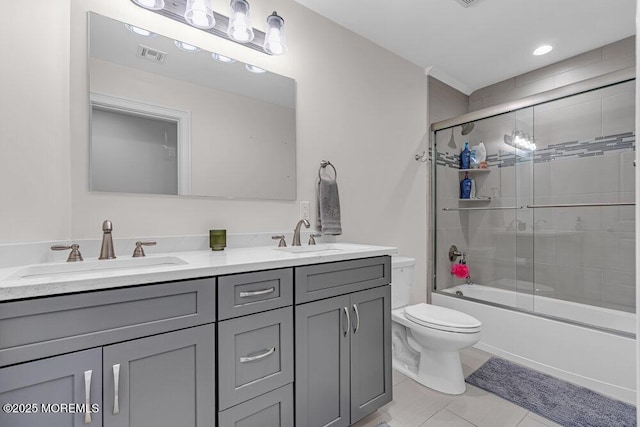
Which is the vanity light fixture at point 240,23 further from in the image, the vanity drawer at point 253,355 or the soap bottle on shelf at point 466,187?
the soap bottle on shelf at point 466,187

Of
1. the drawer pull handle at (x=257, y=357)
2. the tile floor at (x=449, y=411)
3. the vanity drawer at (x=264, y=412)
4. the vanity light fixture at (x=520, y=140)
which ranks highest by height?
the vanity light fixture at (x=520, y=140)

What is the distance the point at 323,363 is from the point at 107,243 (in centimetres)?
103

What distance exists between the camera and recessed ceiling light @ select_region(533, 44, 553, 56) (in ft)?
7.77

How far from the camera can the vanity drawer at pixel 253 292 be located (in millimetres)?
1029

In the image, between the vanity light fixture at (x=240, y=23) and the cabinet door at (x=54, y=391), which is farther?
the vanity light fixture at (x=240, y=23)

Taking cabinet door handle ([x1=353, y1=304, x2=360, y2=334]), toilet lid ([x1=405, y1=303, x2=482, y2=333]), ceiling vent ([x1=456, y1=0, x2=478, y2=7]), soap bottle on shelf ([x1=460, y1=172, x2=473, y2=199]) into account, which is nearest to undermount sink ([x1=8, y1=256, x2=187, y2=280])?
cabinet door handle ([x1=353, y1=304, x2=360, y2=334])

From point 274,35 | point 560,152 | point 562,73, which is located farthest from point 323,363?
point 562,73

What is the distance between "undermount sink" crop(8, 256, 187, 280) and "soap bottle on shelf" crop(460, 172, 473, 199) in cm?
272

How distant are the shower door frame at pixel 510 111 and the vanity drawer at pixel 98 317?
2.30 meters

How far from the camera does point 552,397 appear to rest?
175 cm

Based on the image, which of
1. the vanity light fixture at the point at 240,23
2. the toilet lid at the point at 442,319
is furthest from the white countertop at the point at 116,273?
the vanity light fixture at the point at 240,23

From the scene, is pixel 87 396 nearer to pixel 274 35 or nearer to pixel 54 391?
pixel 54 391

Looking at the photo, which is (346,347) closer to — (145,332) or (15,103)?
(145,332)

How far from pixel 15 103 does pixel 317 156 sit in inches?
55.6
